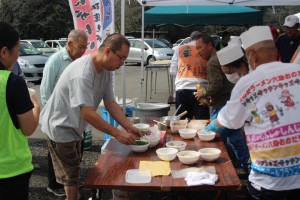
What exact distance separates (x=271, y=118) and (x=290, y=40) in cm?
468

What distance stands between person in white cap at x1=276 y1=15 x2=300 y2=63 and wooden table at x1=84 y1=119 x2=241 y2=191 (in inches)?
141

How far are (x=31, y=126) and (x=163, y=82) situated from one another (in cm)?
1054

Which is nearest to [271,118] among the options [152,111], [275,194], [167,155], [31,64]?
[275,194]

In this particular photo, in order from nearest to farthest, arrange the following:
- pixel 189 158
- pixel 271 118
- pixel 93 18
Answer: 1. pixel 271 118
2. pixel 189 158
3. pixel 93 18

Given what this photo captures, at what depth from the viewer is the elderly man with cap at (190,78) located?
472cm

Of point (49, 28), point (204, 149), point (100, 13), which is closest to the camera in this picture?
point (204, 149)

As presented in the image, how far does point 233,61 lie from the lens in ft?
9.96

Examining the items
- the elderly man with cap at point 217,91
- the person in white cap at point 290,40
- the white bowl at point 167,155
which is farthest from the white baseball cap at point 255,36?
the person in white cap at point 290,40

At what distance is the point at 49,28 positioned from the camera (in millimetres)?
29094

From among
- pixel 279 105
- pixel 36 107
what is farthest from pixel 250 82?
pixel 36 107

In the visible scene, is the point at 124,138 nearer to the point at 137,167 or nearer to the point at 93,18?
the point at 137,167

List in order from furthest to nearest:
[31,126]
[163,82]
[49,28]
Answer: [49,28] < [163,82] < [31,126]

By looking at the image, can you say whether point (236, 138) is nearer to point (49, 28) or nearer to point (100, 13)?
point (100, 13)

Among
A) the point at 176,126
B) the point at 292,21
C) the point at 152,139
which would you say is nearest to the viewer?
the point at 152,139
